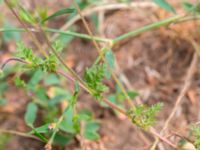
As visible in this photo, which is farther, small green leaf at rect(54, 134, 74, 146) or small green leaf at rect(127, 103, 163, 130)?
small green leaf at rect(54, 134, 74, 146)

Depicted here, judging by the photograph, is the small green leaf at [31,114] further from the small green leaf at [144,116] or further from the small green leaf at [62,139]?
the small green leaf at [144,116]

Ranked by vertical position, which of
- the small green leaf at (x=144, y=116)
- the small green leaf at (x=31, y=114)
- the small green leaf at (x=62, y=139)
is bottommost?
the small green leaf at (x=62, y=139)

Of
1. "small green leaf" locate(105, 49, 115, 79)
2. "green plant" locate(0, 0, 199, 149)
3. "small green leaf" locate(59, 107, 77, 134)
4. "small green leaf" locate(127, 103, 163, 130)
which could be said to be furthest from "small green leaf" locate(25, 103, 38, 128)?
"small green leaf" locate(127, 103, 163, 130)

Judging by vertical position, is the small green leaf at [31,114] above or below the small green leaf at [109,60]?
below

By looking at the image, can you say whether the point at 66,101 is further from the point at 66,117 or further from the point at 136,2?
the point at 136,2

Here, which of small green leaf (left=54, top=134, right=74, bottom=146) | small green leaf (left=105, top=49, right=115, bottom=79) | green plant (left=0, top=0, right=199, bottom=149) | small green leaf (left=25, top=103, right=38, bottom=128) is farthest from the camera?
small green leaf (left=54, top=134, right=74, bottom=146)

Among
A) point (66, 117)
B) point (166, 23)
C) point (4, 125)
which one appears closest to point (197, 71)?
point (166, 23)

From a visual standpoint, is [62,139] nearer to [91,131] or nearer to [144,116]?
[91,131]

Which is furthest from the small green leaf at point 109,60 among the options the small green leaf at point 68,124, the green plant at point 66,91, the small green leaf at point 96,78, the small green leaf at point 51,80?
the small green leaf at point 51,80

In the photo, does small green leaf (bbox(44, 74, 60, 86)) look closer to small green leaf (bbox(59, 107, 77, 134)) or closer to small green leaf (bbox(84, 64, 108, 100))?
small green leaf (bbox(59, 107, 77, 134))
